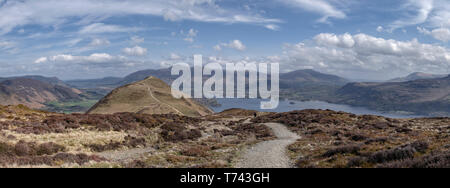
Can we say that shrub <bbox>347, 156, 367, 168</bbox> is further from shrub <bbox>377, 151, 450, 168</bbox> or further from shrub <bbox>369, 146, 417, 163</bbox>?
shrub <bbox>377, 151, 450, 168</bbox>

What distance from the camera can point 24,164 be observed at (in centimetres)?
1483

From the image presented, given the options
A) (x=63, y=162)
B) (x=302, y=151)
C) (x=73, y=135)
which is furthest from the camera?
(x=73, y=135)

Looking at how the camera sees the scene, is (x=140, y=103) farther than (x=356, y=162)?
Yes

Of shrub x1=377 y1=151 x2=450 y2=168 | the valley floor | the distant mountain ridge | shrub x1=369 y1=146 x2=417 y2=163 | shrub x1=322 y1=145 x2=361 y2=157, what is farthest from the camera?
the distant mountain ridge

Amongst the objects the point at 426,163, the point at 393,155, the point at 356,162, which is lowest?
the point at 356,162

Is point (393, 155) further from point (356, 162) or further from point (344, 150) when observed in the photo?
point (344, 150)

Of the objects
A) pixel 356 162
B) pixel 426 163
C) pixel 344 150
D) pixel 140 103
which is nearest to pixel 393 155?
pixel 356 162

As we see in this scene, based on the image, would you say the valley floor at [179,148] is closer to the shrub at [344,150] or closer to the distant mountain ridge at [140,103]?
the shrub at [344,150]

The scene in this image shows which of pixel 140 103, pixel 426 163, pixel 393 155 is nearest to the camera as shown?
pixel 426 163

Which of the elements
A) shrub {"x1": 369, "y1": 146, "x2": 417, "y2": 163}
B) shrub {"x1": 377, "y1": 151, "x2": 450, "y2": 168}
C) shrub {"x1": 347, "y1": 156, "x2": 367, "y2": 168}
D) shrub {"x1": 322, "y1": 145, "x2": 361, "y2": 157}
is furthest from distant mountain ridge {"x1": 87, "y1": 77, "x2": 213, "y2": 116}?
shrub {"x1": 377, "y1": 151, "x2": 450, "y2": 168}

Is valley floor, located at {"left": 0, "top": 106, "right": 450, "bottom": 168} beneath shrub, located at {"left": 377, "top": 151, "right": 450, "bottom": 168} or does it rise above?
beneath
